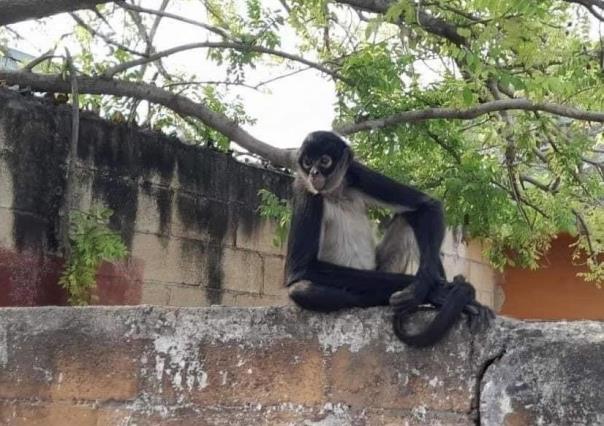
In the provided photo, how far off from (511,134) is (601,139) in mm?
1253

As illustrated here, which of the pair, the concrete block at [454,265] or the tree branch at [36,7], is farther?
the concrete block at [454,265]

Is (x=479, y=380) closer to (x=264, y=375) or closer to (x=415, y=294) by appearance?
(x=415, y=294)

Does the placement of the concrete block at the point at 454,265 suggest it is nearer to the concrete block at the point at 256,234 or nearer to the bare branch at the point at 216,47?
A: the concrete block at the point at 256,234

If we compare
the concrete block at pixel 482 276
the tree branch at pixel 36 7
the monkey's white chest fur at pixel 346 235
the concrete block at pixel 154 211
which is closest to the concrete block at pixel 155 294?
the concrete block at pixel 154 211

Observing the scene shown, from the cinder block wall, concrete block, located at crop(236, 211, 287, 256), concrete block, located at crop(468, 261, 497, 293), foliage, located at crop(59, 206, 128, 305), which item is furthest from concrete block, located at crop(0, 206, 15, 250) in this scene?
concrete block, located at crop(468, 261, 497, 293)

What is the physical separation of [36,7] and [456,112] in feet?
10.1

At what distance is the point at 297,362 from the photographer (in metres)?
3.69

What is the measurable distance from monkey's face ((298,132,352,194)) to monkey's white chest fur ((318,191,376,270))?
168mm

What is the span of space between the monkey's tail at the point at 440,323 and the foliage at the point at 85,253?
328 cm

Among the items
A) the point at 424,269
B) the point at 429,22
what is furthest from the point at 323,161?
the point at 429,22

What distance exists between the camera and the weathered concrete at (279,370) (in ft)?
10.8

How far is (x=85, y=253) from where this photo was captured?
21.3 ft

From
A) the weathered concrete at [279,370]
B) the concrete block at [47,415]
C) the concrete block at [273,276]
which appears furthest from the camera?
the concrete block at [273,276]

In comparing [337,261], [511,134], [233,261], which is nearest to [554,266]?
[511,134]
